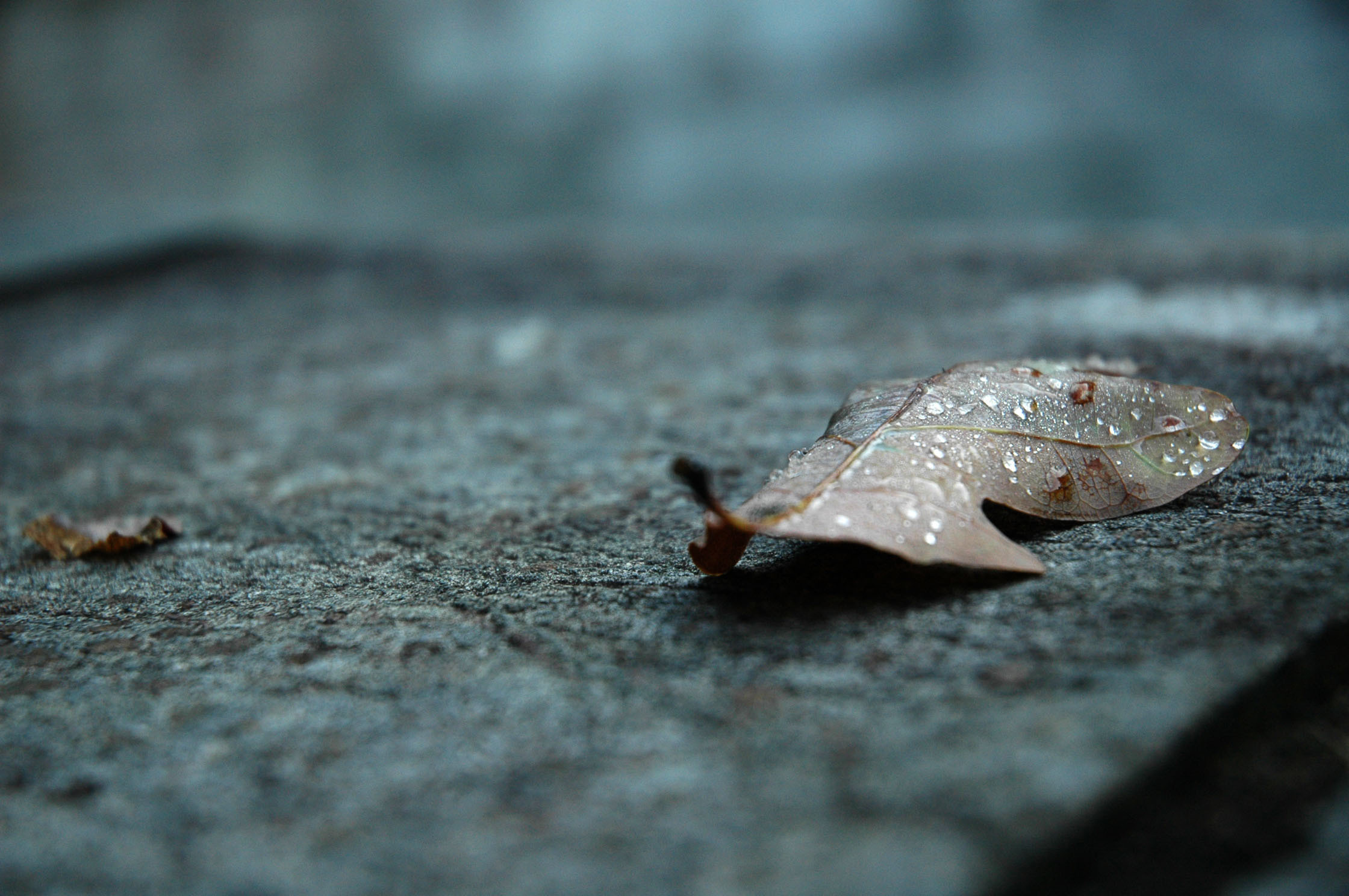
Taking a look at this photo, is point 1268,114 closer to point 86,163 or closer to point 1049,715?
point 1049,715

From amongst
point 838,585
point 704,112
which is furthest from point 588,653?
point 704,112

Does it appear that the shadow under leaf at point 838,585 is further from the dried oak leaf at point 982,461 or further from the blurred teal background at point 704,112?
the blurred teal background at point 704,112

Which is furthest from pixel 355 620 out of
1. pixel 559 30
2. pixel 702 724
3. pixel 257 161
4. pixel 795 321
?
pixel 257 161

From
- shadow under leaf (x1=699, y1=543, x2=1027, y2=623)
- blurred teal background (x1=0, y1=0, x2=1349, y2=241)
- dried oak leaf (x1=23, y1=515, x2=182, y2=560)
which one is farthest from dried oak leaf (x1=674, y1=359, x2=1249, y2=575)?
blurred teal background (x1=0, y1=0, x2=1349, y2=241)

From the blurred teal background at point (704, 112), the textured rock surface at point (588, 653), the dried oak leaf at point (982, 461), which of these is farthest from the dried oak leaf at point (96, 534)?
the blurred teal background at point (704, 112)

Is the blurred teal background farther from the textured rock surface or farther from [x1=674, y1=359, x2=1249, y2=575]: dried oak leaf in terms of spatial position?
[x1=674, y1=359, x2=1249, y2=575]: dried oak leaf

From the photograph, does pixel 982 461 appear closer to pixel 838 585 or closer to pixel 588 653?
pixel 838 585
